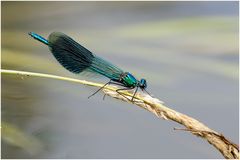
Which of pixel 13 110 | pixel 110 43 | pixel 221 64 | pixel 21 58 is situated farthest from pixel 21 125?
pixel 221 64

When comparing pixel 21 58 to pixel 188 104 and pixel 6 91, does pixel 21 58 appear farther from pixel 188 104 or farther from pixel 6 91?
pixel 188 104

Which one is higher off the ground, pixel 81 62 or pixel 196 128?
pixel 81 62

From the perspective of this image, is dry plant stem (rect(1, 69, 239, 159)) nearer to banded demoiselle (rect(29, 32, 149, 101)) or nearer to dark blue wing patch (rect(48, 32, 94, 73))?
banded demoiselle (rect(29, 32, 149, 101))

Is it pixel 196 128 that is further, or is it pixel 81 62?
pixel 81 62

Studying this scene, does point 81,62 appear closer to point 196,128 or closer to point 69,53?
point 69,53

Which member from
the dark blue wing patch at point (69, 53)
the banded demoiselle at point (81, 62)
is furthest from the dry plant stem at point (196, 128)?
the dark blue wing patch at point (69, 53)

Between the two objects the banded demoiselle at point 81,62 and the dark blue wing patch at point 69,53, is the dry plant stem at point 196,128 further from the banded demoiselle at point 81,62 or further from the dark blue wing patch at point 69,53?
the dark blue wing patch at point 69,53

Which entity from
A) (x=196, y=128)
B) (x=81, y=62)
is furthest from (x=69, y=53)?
(x=196, y=128)

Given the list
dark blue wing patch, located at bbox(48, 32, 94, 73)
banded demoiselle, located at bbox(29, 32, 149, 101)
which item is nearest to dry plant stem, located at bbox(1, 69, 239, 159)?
banded demoiselle, located at bbox(29, 32, 149, 101)

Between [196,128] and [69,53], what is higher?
[69,53]
